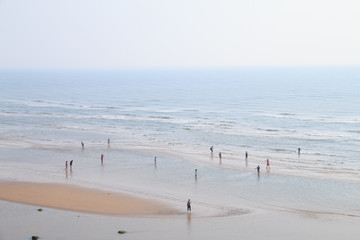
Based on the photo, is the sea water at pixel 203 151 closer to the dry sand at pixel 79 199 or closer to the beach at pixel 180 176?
the beach at pixel 180 176

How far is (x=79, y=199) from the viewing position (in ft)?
101

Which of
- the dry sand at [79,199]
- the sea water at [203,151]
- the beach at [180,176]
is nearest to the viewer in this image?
the beach at [180,176]

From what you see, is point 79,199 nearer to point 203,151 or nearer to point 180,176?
point 180,176

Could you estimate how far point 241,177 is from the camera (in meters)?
37.8

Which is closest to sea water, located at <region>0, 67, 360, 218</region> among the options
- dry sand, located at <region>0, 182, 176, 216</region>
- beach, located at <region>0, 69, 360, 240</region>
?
beach, located at <region>0, 69, 360, 240</region>

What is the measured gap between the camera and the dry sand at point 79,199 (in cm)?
2867

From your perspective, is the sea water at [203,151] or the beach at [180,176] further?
the sea water at [203,151]

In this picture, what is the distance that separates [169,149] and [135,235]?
26695 mm

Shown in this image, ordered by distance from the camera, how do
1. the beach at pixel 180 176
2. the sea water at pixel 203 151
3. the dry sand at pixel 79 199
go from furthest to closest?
1. the sea water at pixel 203 151
2. the dry sand at pixel 79 199
3. the beach at pixel 180 176

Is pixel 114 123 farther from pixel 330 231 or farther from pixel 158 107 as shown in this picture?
Answer: pixel 330 231

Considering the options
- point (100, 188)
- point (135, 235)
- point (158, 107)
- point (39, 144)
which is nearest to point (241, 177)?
point (100, 188)

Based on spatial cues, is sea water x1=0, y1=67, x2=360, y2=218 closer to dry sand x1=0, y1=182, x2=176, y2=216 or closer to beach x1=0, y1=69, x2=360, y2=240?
beach x1=0, y1=69, x2=360, y2=240

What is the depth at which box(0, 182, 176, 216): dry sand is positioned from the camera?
28.7 meters

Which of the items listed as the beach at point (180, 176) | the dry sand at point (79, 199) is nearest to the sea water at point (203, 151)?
the beach at point (180, 176)
